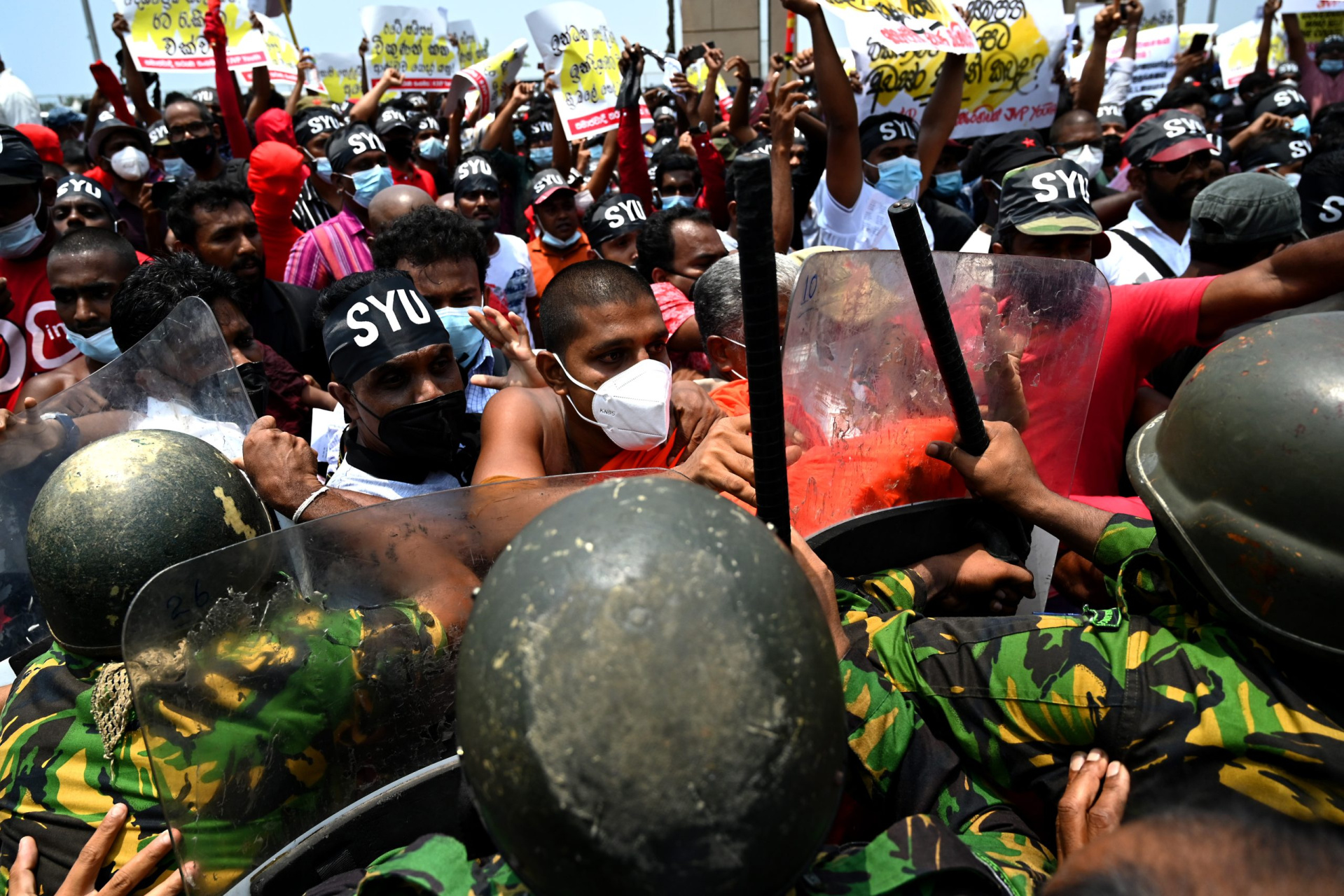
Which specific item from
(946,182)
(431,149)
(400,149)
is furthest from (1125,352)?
(431,149)

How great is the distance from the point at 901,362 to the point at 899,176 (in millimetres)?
3953

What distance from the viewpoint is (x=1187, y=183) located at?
546 cm

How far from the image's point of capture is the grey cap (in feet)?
12.4

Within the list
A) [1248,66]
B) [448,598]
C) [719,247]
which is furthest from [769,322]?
[1248,66]

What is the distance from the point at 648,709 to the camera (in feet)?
2.82

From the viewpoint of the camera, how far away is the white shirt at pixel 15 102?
8648 mm

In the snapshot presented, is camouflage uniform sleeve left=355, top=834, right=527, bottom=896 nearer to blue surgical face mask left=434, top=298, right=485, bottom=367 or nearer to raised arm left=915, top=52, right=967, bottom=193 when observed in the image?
blue surgical face mask left=434, top=298, right=485, bottom=367

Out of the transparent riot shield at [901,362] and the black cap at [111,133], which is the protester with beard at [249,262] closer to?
the transparent riot shield at [901,362]

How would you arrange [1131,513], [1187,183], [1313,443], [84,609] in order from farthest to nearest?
[1187,183]
[1131,513]
[84,609]
[1313,443]

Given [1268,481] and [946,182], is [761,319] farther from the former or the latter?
[946,182]

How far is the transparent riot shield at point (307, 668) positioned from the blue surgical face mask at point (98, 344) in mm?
3057

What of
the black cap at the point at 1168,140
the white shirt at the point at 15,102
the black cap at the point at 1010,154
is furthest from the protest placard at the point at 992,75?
the white shirt at the point at 15,102

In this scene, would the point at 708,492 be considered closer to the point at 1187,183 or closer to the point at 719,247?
the point at 719,247

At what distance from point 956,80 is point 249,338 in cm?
467
